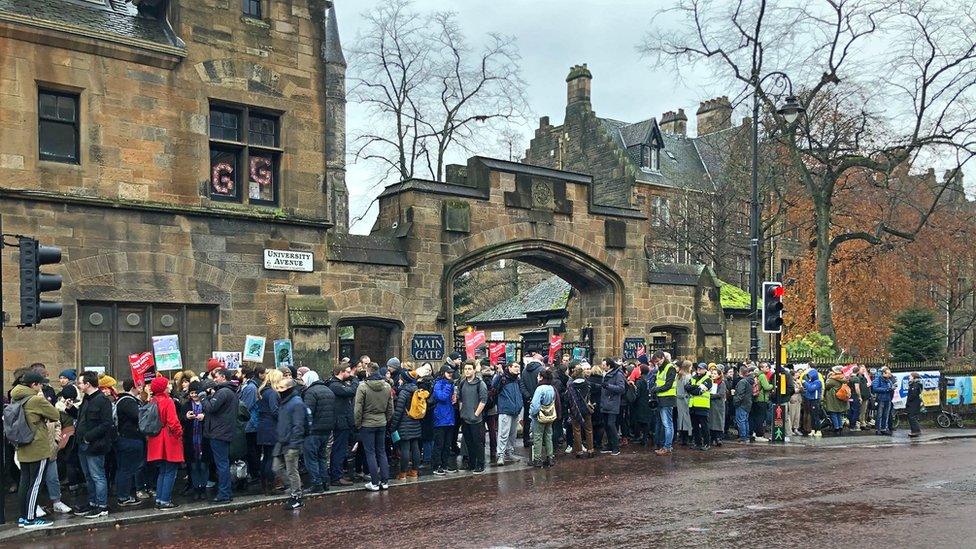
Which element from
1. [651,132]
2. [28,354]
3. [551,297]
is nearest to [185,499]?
[28,354]

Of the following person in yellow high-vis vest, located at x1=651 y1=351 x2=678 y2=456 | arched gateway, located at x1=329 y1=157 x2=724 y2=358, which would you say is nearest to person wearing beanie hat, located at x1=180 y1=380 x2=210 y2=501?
arched gateway, located at x1=329 y1=157 x2=724 y2=358

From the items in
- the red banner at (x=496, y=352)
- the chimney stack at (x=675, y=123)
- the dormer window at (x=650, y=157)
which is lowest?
the red banner at (x=496, y=352)

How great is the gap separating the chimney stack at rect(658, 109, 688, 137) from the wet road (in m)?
47.9

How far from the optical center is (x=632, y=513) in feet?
34.7

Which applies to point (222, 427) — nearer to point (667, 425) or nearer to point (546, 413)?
point (546, 413)

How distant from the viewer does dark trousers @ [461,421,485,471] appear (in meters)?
15.0

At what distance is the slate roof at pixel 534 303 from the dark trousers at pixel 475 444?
17.4m

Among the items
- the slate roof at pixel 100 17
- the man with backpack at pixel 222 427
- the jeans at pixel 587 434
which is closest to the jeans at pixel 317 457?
the man with backpack at pixel 222 427

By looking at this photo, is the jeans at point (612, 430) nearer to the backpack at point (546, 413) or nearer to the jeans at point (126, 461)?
the backpack at point (546, 413)

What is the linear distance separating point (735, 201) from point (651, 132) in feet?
29.1

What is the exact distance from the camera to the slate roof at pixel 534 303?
3375 centimetres

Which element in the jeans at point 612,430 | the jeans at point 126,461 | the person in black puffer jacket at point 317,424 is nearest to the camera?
the jeans at point 126,461

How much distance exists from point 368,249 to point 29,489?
9.92 meters

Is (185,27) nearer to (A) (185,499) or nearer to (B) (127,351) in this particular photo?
(B) (127,351)
